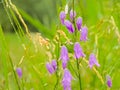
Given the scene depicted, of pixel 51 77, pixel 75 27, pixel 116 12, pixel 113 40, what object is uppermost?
pixel 75 27

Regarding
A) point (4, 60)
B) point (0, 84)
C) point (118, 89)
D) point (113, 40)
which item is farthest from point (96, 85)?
point (4, 60)

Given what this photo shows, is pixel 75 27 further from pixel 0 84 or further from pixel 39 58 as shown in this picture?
pixel 39 58

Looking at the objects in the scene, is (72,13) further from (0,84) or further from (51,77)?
(51,77)

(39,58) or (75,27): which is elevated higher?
(75,27)

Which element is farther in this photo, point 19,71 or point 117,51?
point 117,51

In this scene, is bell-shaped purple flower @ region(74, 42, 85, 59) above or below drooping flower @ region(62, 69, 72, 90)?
above

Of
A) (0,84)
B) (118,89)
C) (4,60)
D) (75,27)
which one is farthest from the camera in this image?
(118,89)

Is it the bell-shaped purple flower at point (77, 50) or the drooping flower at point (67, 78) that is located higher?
the bell-shaped purple flower at point (77, 50)

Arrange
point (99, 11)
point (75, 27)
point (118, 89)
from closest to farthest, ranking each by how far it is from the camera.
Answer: point (75, 27), point (118, 89), point (99, 11)

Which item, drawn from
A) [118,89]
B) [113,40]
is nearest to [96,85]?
[118,89]
